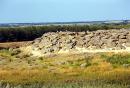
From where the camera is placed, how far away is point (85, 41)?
4747 cm

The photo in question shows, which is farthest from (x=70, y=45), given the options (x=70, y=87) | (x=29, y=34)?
(x=29, y=34)

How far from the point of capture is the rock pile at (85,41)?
4609 cm

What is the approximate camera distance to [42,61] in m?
43.9

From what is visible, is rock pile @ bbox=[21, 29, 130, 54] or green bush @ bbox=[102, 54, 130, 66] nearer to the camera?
green bush @ bbox=[102, 54, 130, 66]

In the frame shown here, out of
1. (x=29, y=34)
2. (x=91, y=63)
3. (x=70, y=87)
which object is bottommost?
(x=29, y=34)

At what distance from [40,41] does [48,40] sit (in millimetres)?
2581

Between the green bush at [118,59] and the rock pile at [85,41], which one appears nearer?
the green bush at [118,59]

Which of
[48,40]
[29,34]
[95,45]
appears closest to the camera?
[95,45]

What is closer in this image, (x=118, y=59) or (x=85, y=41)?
(x=118, y=59)

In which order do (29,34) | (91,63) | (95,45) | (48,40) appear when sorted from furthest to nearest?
(29,34) → (48,40) → (95,45) → (91,63)

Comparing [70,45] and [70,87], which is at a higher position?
[70,87]

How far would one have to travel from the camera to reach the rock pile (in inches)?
1815

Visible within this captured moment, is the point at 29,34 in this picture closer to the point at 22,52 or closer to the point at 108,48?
the point at 22,52

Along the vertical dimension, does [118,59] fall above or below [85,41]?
below
